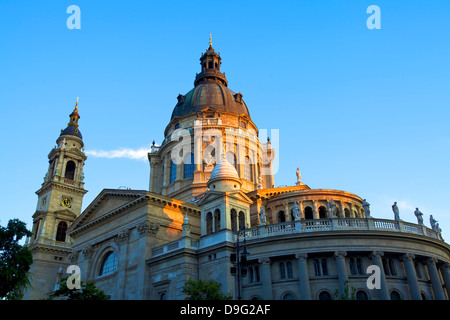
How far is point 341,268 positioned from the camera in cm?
2777

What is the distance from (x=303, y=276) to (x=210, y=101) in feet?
116

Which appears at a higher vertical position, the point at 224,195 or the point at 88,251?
the point at 224,195

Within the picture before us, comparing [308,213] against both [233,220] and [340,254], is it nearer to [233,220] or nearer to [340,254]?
[233,220]

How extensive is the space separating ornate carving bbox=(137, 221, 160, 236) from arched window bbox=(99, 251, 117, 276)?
214 inches

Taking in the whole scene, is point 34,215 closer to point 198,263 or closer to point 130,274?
point 130,274

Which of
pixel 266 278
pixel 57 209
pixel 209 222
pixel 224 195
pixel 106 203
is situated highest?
pixel 57 209

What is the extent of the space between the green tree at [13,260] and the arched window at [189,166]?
26066mm

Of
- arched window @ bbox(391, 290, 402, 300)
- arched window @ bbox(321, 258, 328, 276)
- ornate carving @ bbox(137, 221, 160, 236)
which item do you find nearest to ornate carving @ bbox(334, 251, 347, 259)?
arched window @ bbox(321, 258, 328, 276)

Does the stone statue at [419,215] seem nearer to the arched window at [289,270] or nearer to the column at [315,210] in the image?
the column at [315,210]

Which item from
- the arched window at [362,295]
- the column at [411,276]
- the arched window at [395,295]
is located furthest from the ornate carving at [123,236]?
the column at [411,276]

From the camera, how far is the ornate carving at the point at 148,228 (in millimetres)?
36219

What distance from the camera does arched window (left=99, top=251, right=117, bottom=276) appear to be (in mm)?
39519

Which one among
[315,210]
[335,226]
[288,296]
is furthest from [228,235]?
[315,210]
